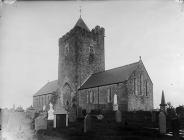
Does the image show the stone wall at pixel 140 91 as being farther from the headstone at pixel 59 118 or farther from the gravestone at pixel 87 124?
the gravestone at pixel 87 124

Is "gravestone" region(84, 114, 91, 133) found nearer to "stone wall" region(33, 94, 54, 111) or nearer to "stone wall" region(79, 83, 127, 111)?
"stone wall" region(79, 83, 127, 111)

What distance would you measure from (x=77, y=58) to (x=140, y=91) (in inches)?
382

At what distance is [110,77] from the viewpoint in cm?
2938

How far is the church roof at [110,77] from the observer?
27.3m

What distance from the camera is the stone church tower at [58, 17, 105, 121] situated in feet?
108

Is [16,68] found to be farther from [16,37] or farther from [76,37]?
[76,37]

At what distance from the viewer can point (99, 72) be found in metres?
33.6

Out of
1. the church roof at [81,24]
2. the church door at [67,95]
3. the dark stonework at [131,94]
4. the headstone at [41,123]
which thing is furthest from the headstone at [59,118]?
the church roof at [81,24]

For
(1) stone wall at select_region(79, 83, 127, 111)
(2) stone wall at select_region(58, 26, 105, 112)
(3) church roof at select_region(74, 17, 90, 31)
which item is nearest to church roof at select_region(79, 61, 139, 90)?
(1) stone wall at select_region(79, 83, 127, 111)

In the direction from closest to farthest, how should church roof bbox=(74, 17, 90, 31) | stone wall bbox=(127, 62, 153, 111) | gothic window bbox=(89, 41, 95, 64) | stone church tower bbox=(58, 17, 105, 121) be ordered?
stone wall bbox=(127, 62, 153, 111) < stone church tower bbox=(58, 17, 105, 121) < gothic window bbox=(89, 41, 95, 64) < church roof bbox=(74, 17, 90, 31)

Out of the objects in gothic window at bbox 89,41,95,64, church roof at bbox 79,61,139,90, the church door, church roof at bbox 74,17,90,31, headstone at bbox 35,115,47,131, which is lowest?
headstone at bbox 35,115,47,131

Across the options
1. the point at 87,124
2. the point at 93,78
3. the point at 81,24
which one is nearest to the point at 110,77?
the point at 93,78

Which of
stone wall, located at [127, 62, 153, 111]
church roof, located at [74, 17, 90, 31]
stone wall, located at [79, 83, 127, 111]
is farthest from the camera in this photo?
church roof, located at [74, 17, 90, 31]

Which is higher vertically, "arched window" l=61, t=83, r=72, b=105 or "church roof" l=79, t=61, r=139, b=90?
"church roof" l=79, t=61, r=139, b=90
